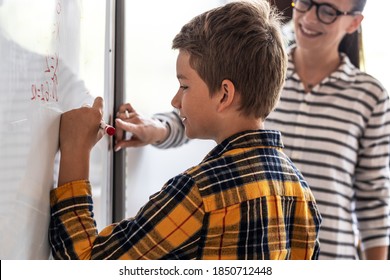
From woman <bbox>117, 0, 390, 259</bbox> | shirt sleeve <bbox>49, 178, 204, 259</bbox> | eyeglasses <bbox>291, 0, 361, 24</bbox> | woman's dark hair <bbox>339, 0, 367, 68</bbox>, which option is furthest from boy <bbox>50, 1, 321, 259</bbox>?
woman's dark hair <bbox>339, 0, 367, 68</bbox>

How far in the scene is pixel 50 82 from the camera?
3.07 ft

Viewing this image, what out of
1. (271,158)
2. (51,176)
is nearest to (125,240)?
(51,176)

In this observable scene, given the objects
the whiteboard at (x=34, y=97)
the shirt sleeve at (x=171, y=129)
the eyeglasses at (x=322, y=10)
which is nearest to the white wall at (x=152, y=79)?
the shirt sleeve at (x=171, y=129)

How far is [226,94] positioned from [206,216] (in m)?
0.20

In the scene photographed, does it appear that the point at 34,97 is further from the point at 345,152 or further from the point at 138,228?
the point at 345,152

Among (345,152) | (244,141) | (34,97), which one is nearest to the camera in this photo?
(34,97)

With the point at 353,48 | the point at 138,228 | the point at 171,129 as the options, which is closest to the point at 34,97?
the point at 138,228

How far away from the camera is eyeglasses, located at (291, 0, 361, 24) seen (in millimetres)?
1743

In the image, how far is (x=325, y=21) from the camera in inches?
69.4

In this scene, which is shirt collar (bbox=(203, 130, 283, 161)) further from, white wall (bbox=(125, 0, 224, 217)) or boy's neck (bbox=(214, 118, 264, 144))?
white wall (bbox=(125, 0, 224, 217))

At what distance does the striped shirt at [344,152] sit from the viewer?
66.7 inches

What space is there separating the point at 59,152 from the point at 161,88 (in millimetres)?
797

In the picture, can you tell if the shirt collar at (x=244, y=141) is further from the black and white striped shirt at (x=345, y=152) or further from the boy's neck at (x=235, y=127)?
the black and white striped shirt at (x=345, y=152)

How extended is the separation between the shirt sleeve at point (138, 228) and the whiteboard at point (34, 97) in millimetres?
22
